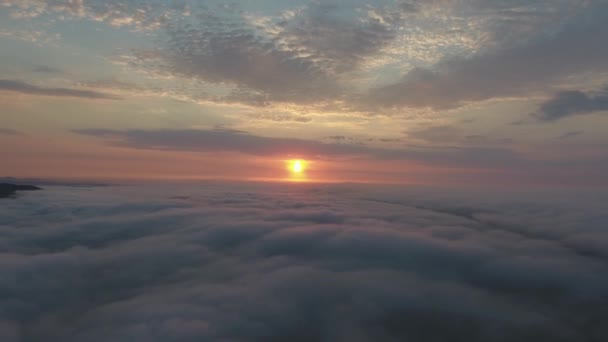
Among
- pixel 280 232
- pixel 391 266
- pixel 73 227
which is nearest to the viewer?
pixel 391 266

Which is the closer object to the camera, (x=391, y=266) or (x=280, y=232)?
(x=391, y=266)

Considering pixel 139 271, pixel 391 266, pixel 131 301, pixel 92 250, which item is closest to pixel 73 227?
pixel 92 250

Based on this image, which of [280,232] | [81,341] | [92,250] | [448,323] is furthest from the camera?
[280,232]

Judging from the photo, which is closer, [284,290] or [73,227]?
[284,290]

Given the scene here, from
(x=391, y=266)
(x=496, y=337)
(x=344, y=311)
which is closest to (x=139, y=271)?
(x=344, y=311)

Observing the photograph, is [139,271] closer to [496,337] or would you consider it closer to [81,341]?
[81,341]

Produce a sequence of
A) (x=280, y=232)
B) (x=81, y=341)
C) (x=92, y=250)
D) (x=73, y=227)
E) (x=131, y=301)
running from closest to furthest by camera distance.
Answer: (x=81, y=341), (x=131, y=301), (x=92, y=250), (x=280, y=232), (x=73, y=227)

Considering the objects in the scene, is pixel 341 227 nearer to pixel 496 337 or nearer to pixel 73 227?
pixel 496 337

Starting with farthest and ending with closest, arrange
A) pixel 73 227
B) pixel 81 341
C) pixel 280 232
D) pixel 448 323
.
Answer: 1. pixel 73 227
2. pixel 280 232
3. pixel 448 323
4. pixel 81 341
